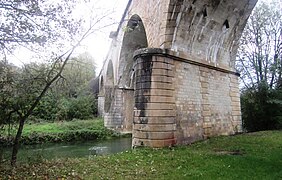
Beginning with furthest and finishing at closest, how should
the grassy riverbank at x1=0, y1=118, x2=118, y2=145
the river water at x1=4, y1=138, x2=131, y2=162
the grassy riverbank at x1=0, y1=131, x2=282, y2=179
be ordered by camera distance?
the grassy riverbank at x1=0, y1=118, x2=118, y2=145 → the river water at x1=4, y1=138, x2=131, y2=162 → the grassy riverbank at x1=0, y1=131, x2=282, y2=179

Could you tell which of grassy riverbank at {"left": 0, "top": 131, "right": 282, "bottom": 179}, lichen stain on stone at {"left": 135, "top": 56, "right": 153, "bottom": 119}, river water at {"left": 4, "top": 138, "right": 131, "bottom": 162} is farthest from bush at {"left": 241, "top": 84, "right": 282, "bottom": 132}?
lichen stain on stone at {"left": 135, "top": 56, "right": 153, "bottom": 119}

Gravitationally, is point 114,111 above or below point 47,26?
below

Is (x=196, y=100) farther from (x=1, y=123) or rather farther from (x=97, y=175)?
(x=1, y=123)

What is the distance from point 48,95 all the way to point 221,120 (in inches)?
271

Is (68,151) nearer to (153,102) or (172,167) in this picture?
(153,102)

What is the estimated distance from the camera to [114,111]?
1972 centimetres

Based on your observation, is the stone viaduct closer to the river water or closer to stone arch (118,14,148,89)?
stone arch (118,14,148,89)

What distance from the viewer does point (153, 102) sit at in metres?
8.02

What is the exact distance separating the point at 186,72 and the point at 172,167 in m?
4.56

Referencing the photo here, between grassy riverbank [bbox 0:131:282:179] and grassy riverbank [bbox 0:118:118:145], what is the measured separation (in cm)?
1083

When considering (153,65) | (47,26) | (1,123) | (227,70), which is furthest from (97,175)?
(227,70)

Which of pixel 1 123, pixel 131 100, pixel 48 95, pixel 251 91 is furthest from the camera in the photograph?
pixel 131 100

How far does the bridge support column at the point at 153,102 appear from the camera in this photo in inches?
312

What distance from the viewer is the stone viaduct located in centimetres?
812
